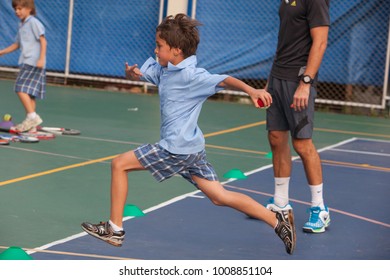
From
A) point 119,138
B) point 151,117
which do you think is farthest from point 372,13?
point 119,138

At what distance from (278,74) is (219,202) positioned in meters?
1.43

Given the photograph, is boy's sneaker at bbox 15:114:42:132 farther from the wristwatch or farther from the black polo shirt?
the wristwatch

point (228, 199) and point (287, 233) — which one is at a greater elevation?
point (228, 199)

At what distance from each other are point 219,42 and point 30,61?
5.64 metres

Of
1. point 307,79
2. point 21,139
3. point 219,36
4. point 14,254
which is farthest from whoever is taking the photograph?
point 219,36

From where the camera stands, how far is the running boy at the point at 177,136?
20.3ft

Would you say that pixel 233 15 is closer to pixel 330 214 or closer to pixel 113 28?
pixel 113 28

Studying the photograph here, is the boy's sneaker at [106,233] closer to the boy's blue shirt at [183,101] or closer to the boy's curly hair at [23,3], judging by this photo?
the boy's blue shirt at [183,101]

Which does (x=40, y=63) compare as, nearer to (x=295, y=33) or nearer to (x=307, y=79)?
(x=295, y=33)

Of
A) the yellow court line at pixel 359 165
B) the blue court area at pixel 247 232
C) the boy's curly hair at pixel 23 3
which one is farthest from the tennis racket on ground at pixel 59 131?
the yellow court line at pixel 359 165

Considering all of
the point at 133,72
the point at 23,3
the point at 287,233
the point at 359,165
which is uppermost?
the point at 23,3

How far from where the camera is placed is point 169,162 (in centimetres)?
627

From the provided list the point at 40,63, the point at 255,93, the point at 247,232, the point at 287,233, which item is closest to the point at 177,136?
the point at 255,93

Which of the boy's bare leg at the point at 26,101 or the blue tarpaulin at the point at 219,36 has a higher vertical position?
the blue tarpaulin at the point at 219,36
